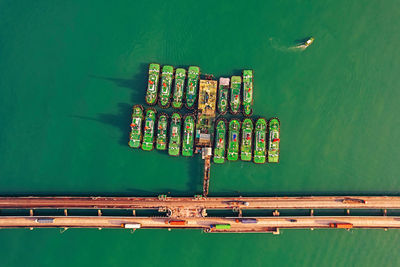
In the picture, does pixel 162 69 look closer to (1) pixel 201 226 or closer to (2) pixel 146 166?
(2) pixel 146 166

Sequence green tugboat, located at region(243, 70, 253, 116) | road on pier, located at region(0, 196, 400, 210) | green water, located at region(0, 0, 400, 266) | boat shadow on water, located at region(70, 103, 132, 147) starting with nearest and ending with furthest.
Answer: road on pier, located at region(0, 196, 400, 210) < green water, located at region(0, 0, 400, 266) < green tugboat, located at region(243, 70, 253, 116) < boat shadow on water, located at region(70, 103, 132, 147)

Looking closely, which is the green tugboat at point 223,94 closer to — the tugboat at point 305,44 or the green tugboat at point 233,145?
the green tugboat at point 233,145

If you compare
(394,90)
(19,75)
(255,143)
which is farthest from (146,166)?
(394,90)

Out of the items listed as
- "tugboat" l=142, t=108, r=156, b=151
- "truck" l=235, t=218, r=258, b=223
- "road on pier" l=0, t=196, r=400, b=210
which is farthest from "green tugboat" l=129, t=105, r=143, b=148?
"truck" l=235, t=218, r=258, b=223

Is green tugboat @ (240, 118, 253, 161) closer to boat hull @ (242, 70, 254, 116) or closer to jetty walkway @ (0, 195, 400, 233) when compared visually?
boat hull @ (242, 70, 254, 116)

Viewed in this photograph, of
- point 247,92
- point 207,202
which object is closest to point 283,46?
point 247,92

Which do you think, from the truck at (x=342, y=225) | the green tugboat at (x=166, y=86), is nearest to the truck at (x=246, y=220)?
the truck at (x=342, y=225)
